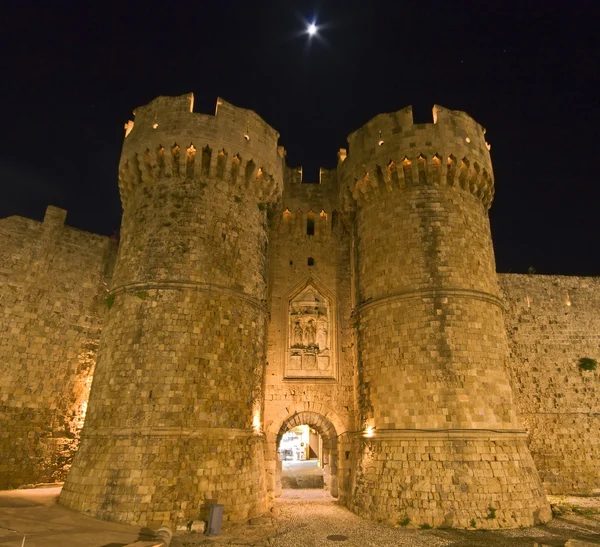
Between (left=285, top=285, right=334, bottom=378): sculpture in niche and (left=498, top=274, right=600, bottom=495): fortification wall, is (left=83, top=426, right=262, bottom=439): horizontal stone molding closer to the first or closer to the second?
(left=285, top=285, right=334, bottom=378): sculpture in niche

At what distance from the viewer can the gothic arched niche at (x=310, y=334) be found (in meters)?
12.8

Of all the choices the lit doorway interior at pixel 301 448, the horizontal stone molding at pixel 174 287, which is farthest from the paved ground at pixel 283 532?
the lit doorway interior at pixel 301 448

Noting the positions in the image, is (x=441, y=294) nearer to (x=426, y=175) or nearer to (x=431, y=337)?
(x=431, y=337)

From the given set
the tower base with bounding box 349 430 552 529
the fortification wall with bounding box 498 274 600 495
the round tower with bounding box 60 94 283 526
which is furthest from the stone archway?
the fortification wall with bounding box 498 274 600 495

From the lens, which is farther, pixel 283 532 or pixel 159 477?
pixel 159 477

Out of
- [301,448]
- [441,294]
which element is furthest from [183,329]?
[301,448]

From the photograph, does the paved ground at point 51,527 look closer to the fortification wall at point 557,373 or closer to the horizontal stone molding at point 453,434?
the horizontal stone molding at point 453,434

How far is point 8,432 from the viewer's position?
10938 mm

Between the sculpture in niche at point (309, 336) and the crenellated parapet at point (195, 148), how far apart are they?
3.44 metres

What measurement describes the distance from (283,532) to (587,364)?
11.4m

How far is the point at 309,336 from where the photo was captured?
13117mm

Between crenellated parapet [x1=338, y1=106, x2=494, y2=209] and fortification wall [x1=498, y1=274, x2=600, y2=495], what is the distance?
442 cm

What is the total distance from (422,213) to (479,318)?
3.13 meters

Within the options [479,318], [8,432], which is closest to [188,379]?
[8,432]
